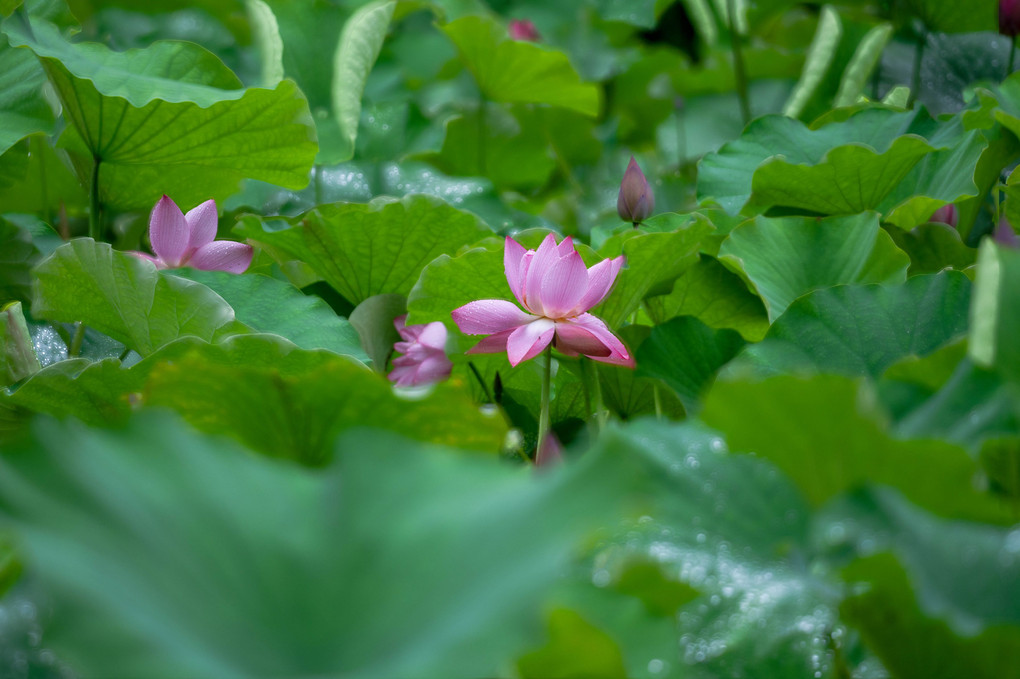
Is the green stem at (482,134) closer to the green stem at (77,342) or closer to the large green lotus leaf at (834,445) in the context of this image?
the green stem at (77,342)

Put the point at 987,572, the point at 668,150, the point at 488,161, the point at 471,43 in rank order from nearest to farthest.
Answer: the point at 987,572 < the point at 471,43 < the point at 488,161 < the point at 668,150

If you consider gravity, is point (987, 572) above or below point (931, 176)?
above

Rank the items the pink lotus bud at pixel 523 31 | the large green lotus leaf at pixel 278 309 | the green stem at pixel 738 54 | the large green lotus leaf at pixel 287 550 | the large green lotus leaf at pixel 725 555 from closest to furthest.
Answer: the large green lotus leaf at pixel 287 550, the large green lotus leaf at pixel 725 555, the large green lotus leaf at pixel 278 309, the green stem at pixel 738 54, the pink lotus bud at pixel 523 31

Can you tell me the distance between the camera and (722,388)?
39 centimetres

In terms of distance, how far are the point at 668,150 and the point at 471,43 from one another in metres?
0.51

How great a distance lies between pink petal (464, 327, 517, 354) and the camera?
688 millimetres

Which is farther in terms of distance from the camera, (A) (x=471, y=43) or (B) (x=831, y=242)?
(A) (x=471, y=43)

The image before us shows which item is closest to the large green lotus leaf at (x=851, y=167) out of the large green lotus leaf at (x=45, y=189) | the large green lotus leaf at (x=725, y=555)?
the large green lotus leaf at (x=725, y=555)

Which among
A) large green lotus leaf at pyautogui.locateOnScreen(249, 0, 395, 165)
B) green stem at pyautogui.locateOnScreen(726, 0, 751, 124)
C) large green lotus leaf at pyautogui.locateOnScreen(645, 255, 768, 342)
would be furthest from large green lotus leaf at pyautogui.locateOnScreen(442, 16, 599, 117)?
large green lotus leaf at pyautogui.locateOnScreen(645, 255, 768, 342)

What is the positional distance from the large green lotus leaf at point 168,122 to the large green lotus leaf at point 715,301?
399 millimetres

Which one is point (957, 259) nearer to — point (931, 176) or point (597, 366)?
point (931, 176)

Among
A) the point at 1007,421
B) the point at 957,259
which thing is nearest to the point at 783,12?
the point at 957,259

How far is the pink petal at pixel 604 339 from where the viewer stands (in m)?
0.66

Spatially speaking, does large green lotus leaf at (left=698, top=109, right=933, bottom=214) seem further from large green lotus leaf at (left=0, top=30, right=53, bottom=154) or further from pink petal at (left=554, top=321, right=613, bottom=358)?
large green lotus leaf at (left=0, top=30, right=53, bottom=154)
